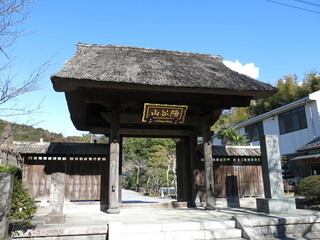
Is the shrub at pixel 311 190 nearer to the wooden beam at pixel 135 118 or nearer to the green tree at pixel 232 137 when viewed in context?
the wooden beam at pixel 135 118

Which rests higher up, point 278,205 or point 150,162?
point 150,162

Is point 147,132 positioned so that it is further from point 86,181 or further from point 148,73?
point 148,73

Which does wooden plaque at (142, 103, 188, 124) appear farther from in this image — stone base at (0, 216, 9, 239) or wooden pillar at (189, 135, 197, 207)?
stone base at (0, 216, 9, 239)

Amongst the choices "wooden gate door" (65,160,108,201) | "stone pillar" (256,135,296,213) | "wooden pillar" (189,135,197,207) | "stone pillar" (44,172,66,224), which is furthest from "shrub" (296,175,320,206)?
"stone pillar" (44,172,66,224)

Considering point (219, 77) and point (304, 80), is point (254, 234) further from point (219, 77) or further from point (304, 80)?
point (304, 80)

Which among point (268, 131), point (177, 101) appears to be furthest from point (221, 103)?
point (268, 131)

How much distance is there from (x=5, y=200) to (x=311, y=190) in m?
9.62

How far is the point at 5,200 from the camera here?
5359 millimetres

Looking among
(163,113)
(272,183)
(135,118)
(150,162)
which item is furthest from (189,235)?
(150,162)

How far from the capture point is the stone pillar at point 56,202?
6035mm

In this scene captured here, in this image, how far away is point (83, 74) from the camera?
676 centimetres

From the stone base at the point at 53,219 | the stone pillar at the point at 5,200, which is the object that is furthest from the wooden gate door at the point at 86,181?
the stone pillar at the point at 5,200

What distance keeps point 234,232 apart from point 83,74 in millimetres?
5438

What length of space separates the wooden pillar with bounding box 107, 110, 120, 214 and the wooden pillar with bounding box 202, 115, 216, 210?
2.98m
